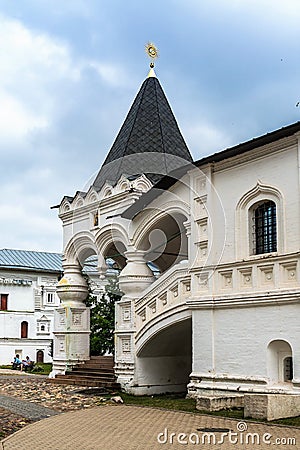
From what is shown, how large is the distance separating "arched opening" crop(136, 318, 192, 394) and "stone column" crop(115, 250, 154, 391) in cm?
31

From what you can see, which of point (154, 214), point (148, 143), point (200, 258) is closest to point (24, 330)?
point (148, 143)

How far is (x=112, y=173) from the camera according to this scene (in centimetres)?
1892

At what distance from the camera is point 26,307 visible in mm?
40094

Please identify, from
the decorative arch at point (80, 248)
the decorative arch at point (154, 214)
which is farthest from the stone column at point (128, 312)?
the decorative arch at point (80, 248)

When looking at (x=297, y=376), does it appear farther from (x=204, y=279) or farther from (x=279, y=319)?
(x=204, y=279)

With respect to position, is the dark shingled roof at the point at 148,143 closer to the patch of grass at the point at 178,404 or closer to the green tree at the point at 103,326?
the patch of grass at the point at 178,404

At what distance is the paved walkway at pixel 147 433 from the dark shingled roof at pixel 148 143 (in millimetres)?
8414

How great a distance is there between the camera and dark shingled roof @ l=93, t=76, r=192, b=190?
61.5 feet

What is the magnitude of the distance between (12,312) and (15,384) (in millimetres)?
20627

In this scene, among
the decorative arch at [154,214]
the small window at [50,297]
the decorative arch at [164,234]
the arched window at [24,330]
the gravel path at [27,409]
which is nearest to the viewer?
the gravel path at [27,409]

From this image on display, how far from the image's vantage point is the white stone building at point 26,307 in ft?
129

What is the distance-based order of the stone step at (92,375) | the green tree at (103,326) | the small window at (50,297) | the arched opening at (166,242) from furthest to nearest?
the small window at (50,297) → the green tree at (103,326) → the stone step at (92,375) → the arched opening at (166,242)

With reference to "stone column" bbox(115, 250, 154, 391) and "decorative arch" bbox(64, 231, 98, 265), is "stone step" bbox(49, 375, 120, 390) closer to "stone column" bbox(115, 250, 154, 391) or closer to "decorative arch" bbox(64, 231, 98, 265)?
"stone column" bbox(115, 250, 154, 391)

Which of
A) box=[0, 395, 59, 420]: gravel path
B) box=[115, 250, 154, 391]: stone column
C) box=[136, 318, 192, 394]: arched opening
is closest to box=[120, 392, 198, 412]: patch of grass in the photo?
box=[136, 318, 192, 394]: arched opening
